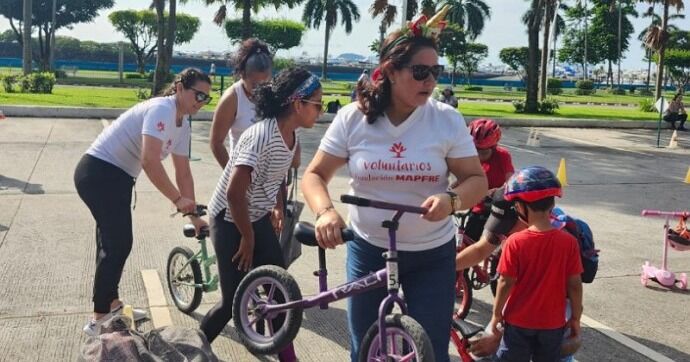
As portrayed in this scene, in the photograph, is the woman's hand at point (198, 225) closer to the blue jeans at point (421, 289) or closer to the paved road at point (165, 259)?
the paved road at point (165, 259)

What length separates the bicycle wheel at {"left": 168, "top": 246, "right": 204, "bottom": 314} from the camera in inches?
195

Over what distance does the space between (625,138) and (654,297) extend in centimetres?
1591

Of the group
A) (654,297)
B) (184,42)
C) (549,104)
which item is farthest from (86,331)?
(184,42)

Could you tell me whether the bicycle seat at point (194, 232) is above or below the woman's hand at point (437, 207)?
below

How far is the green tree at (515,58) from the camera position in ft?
242

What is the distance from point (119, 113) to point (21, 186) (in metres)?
9.97

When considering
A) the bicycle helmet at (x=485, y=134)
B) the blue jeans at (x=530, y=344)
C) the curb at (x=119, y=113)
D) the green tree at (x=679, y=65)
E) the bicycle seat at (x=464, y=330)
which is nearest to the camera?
the blue jeans at (x=530, y=344)

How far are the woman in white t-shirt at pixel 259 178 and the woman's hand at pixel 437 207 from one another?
1.25m

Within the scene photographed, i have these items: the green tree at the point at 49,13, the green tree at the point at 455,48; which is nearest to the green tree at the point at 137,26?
the green tree at the point at 49,13

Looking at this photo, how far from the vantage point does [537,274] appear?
11.3 feet

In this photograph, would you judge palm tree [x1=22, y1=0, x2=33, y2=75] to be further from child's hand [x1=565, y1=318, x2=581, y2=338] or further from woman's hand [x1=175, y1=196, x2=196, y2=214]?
child's hand [x1=565, y1=318, x2=581, y2=338]

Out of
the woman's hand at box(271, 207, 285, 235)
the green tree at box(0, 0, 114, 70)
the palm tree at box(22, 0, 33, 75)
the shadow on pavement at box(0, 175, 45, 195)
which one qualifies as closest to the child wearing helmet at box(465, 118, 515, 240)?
the woman's hand at box(271, 207, 285, 235)

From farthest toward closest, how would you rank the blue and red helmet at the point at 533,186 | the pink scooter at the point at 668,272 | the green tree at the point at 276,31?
the green tree at the point at 276,31 → the pink scooter at the point at 668,272 → the blue and red helmet at the point at 533,186

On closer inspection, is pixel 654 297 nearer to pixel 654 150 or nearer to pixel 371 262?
pixel 371 262
